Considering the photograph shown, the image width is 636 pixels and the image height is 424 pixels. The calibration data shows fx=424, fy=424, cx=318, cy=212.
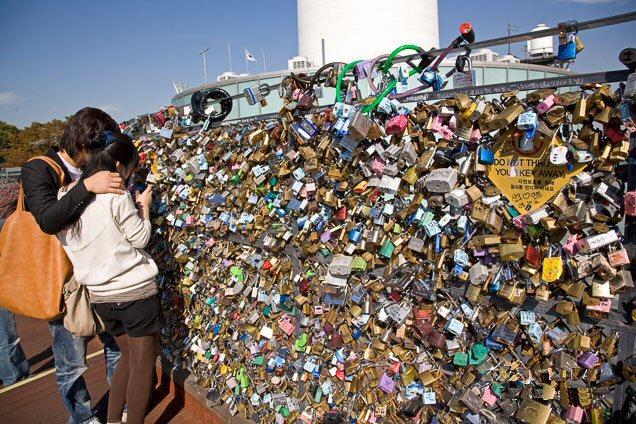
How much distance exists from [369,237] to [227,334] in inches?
60.3

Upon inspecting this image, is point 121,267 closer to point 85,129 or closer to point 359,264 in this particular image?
point 85,129

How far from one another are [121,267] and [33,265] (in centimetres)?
76

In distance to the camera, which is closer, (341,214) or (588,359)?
(588,359)

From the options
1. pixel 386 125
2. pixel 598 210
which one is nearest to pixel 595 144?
pixel 598 210

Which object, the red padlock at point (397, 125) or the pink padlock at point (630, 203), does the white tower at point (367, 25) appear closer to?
the red padlock at point (397, 125)

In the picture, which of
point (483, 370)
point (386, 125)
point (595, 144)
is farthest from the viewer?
point (386, 125)

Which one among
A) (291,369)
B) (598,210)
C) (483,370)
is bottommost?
(291,369)

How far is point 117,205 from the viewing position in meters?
2.29

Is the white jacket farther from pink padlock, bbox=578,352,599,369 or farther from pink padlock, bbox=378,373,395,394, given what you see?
pink padlock, bbox=578,352,599,369

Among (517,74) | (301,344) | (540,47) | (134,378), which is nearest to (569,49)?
(301,344)

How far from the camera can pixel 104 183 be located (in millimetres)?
2221

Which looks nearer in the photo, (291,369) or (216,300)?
(291,369)

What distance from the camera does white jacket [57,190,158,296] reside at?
2.26 meters

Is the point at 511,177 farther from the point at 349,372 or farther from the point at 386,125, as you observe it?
the point at 349,372
